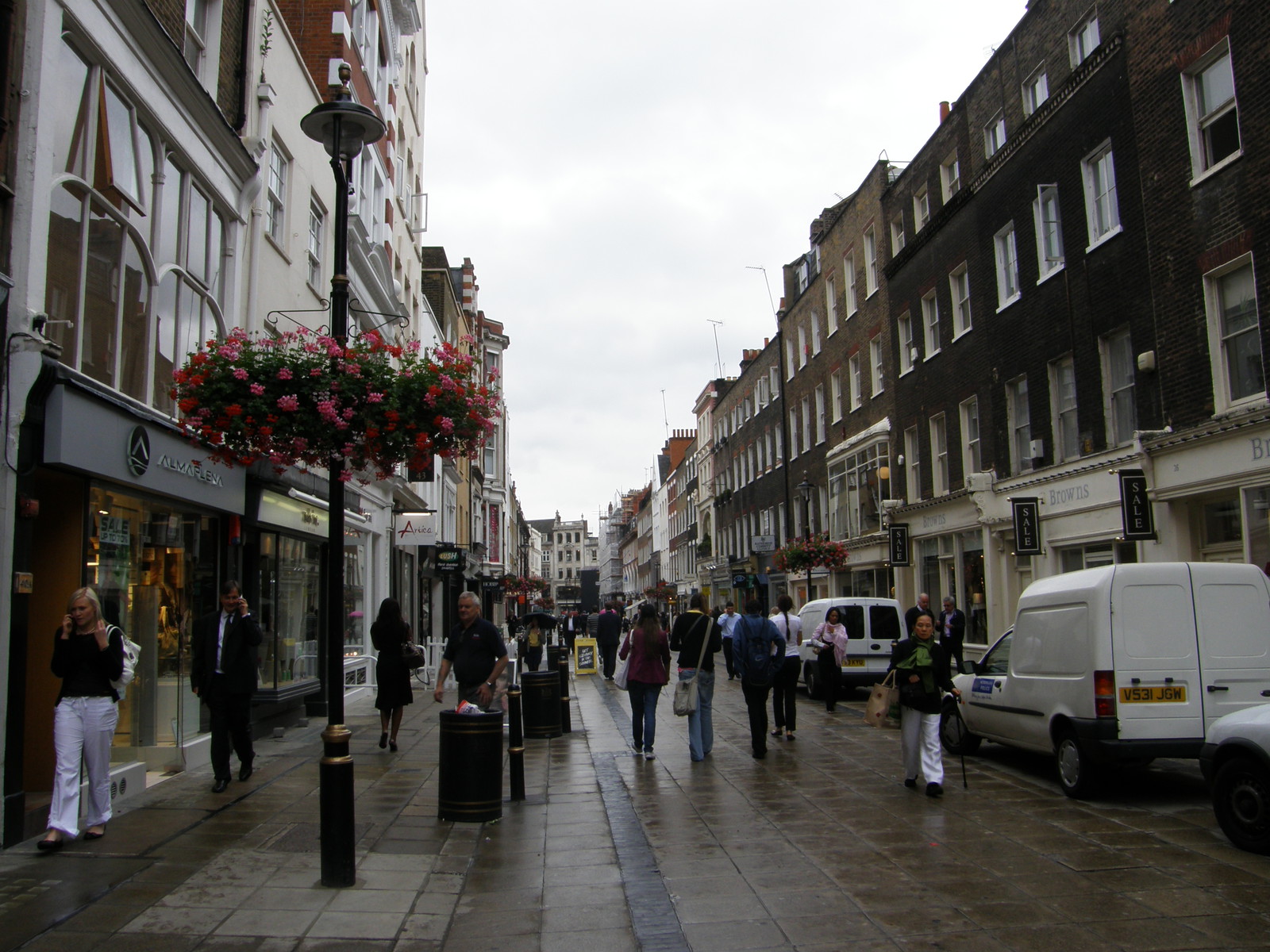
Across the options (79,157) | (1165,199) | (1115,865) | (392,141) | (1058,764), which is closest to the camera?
(1115,865)

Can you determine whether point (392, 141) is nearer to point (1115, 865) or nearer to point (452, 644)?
point (452, 644)

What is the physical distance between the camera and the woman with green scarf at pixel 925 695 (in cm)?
936

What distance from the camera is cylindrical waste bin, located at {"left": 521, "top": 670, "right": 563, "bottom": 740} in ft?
45.4

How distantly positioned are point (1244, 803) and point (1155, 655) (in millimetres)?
1804

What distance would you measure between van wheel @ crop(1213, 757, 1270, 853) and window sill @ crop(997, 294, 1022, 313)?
14327mm

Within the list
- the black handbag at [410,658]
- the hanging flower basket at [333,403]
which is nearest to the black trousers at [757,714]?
the black handbag at [410,658]

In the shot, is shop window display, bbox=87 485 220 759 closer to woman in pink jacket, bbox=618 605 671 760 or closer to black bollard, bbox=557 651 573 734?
black bollard, bbox=557 651 573 734

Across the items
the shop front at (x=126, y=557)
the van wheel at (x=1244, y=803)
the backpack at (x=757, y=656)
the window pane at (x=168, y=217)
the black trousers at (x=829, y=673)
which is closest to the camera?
the van wheel at (x=1244, y=803)

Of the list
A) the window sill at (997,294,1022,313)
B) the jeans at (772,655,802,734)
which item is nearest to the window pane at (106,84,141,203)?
the jeans at (772,655,802,734)

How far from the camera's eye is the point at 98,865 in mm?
6828

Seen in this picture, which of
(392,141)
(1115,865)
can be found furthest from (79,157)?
(392,141)

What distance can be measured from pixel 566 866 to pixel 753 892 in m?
1.42

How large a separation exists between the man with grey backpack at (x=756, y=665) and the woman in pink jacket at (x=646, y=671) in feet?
2.97

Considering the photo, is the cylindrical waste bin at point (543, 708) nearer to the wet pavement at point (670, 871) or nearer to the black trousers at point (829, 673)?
the wet pavement at point (670, 871)
